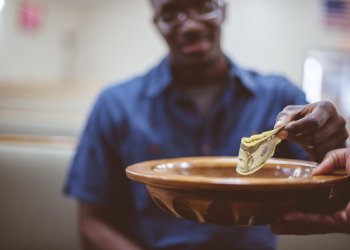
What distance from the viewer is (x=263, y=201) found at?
0.61 m

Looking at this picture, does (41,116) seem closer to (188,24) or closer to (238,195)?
(188,24)

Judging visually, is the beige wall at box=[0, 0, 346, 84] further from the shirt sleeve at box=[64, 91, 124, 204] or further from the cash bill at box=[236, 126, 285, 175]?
the cash bill at box=[236, 126, 285, 175]

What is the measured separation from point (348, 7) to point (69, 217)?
3.75 meters

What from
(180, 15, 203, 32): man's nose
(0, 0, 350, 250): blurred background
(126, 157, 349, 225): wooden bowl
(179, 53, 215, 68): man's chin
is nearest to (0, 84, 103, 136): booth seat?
(0, 0, 350, 250): blurred background

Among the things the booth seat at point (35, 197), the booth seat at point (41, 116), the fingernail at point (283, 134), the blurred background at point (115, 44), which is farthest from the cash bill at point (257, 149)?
the blurred background at point (115, 44)

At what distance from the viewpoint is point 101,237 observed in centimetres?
131

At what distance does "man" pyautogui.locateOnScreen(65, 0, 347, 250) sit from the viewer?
1153mm

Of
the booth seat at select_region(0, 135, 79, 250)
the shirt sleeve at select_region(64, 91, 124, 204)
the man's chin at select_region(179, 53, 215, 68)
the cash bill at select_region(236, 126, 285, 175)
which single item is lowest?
A: the booth seat at select_region(0, 135, 79, 250)

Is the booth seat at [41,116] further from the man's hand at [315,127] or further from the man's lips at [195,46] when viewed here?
the man's hand at [315,127]

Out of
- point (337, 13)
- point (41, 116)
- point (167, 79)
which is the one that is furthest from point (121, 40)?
point (167, 79)

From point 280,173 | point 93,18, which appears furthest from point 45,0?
point 280,173

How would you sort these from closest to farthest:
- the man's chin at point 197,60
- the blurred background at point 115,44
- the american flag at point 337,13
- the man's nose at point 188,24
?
the man's nose at point 188,24 < the man's chin at point 197,60 < the american flag at point 337,13 < the blurred background at point 115,44

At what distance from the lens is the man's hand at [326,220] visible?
68cm

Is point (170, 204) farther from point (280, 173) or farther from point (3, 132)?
point (3, 132)
